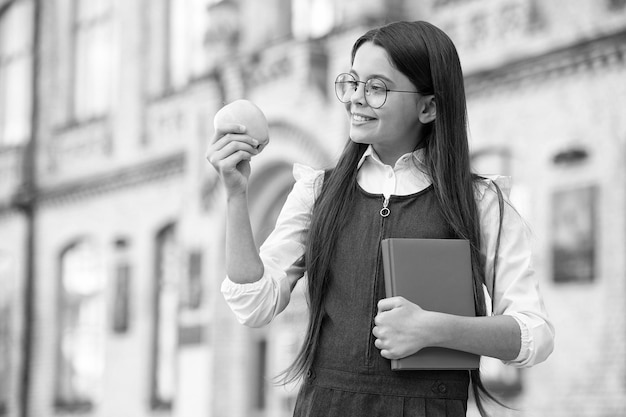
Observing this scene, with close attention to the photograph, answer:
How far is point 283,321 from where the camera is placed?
13.3 m

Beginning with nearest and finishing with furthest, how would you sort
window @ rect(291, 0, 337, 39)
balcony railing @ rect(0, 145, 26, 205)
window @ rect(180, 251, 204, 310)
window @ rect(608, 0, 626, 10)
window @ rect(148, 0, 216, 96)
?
1. window @ rect(608, 0, 626, 10)
2. window @ rect(291, 0, 337, 39)
3. window @ rect(180, 251, 204, 310)
4. window @ rect(148, 0, 216, 96)
5. balcony railing @ rect(0, 145, 26, 205)

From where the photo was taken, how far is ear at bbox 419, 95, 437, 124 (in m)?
2.67

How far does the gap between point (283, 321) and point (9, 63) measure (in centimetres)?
845

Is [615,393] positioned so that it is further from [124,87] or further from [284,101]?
[124,87]

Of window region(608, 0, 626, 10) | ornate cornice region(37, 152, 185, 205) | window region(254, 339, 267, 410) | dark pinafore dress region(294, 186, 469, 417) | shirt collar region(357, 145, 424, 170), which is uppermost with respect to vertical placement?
window region(608, 0, 626, 10)

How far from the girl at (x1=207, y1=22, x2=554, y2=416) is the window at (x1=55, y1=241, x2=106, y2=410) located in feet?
46.0

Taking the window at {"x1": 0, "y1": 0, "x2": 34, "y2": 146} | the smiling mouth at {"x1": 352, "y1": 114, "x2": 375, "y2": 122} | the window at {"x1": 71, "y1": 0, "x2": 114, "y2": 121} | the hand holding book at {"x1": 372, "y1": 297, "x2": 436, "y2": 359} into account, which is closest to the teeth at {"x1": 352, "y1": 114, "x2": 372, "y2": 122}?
the smiling mouth at {"x1": 352, "y1": 114, "x2": 375, "y2": 122}

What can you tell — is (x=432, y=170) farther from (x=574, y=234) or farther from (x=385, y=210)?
(x=574, y=234)

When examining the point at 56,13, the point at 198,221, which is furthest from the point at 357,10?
the point at 56,13

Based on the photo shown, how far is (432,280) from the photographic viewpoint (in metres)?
2.45

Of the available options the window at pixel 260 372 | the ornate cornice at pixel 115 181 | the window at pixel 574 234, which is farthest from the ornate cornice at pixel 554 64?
the ornate cornice at pixel 115 181

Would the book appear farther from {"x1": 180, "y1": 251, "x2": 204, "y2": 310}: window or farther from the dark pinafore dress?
{"x1": 180, "y1": 251, "x2": 204, "y2": 310}: window

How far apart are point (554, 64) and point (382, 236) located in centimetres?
770

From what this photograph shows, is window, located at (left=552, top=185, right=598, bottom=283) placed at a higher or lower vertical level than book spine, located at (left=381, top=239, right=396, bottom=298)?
higher
